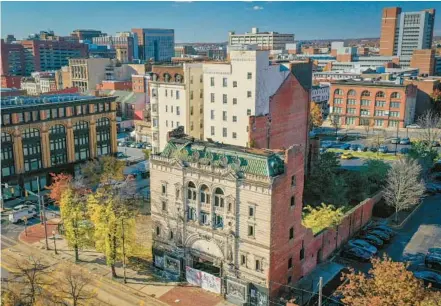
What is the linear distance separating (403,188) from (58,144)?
64581mm

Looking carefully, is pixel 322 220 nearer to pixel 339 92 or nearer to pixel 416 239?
pixel 416 239

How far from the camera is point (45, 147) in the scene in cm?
8494

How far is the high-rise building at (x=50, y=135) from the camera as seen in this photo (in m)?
80.1

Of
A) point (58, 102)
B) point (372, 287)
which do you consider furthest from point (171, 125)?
point (372, 287)

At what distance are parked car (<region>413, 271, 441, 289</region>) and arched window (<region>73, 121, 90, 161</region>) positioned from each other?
67185 millimetres

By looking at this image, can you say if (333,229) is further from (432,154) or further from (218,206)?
(432,154)

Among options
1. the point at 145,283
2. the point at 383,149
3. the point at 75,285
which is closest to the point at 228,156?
the point at 145,283

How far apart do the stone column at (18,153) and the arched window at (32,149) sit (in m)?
0.76

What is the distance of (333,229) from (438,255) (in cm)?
1328

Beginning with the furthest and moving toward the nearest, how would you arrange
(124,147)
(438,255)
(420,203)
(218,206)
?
(124,147), (420,203), (438,255), (218,206)

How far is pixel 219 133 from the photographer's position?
78875 mm

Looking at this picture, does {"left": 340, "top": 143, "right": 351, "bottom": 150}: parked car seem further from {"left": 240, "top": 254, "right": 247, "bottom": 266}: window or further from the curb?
{"left": 240, "top": 254, "right": 247, "bottom": 266}: window

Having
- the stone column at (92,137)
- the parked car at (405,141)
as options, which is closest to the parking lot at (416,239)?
the parked car at (405,141)

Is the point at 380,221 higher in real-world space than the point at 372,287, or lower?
lower
